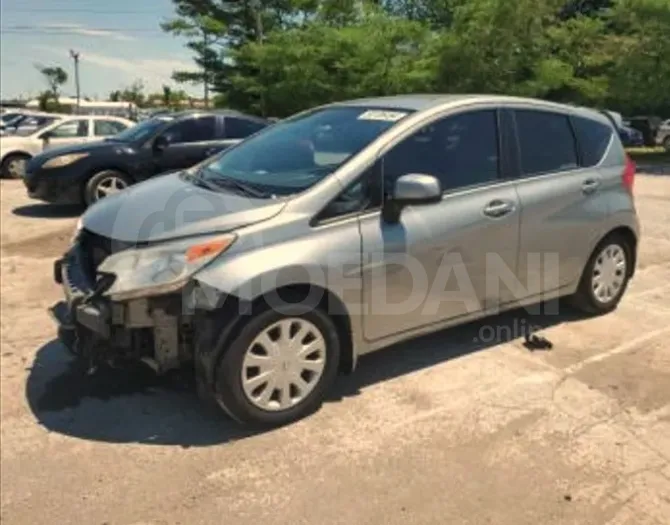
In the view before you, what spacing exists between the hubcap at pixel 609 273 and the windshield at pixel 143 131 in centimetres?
666

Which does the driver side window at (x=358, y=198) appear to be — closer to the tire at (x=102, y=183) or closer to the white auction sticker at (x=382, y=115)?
the white auction sticker at (x=382, y=115)

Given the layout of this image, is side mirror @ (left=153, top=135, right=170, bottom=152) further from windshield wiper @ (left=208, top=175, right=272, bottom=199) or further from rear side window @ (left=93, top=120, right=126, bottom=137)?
windshield wiper @ (left=208, top=175, right=272, bottom=199)

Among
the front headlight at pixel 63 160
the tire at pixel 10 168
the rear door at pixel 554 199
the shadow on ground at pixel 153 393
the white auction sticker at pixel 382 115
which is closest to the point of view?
the shadow on ground at pixel 153 393

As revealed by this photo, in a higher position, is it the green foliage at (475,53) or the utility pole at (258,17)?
the utility pole at (258,17)

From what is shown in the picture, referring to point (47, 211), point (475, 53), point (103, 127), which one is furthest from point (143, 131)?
point (475, 53)

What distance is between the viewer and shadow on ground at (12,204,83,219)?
31.5ft

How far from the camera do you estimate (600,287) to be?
5.06 metres

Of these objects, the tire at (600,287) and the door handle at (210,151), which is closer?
the tire at (600,287)

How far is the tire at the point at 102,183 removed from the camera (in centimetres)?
920

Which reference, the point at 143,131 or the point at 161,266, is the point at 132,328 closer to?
the point at 161,266

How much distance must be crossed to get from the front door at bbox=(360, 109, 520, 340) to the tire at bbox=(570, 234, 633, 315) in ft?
2.97

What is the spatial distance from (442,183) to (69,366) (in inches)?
100

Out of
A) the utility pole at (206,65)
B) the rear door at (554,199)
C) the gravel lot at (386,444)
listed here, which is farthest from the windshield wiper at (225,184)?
the utility pole at (206,65)

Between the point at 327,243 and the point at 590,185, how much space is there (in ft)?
7.28
